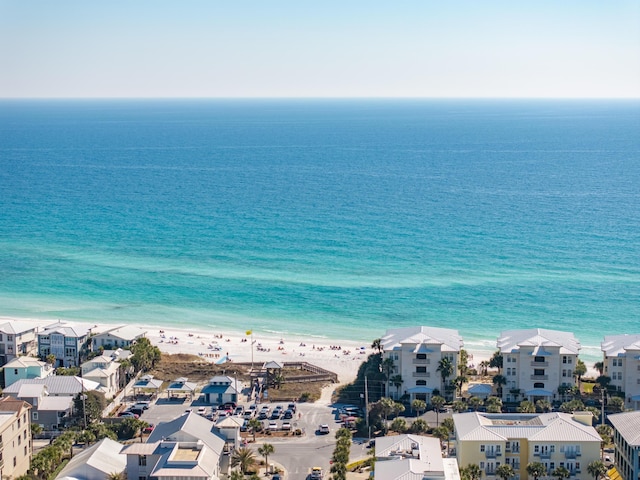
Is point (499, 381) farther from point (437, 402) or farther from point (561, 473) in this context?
point (561, 473)

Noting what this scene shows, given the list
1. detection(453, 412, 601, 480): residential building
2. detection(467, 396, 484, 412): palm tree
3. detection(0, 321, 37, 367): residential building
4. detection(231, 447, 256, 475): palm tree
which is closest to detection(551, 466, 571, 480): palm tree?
detection(453, 412, 601, 480): residential building

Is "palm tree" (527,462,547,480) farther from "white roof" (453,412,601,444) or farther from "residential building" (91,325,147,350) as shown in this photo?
"residential building" (91,325,147,350)

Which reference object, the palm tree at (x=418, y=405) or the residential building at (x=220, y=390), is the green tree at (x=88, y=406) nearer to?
the residential building at (x=220, y=390)

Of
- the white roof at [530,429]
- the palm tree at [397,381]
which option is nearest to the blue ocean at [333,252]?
the palm tree at [397,381]

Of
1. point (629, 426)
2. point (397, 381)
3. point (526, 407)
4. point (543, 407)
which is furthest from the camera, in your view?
point (397, 381)

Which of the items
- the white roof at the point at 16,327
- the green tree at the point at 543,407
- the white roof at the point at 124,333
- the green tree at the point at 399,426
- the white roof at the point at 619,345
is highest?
the white roof at the point at 619,345

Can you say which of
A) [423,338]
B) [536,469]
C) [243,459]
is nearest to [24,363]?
[243,459]

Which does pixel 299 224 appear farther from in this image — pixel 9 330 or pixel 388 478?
pixel 388 478

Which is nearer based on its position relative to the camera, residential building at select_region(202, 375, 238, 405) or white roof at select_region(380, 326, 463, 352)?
residential building at select_region(202, 375, 238, 405)
